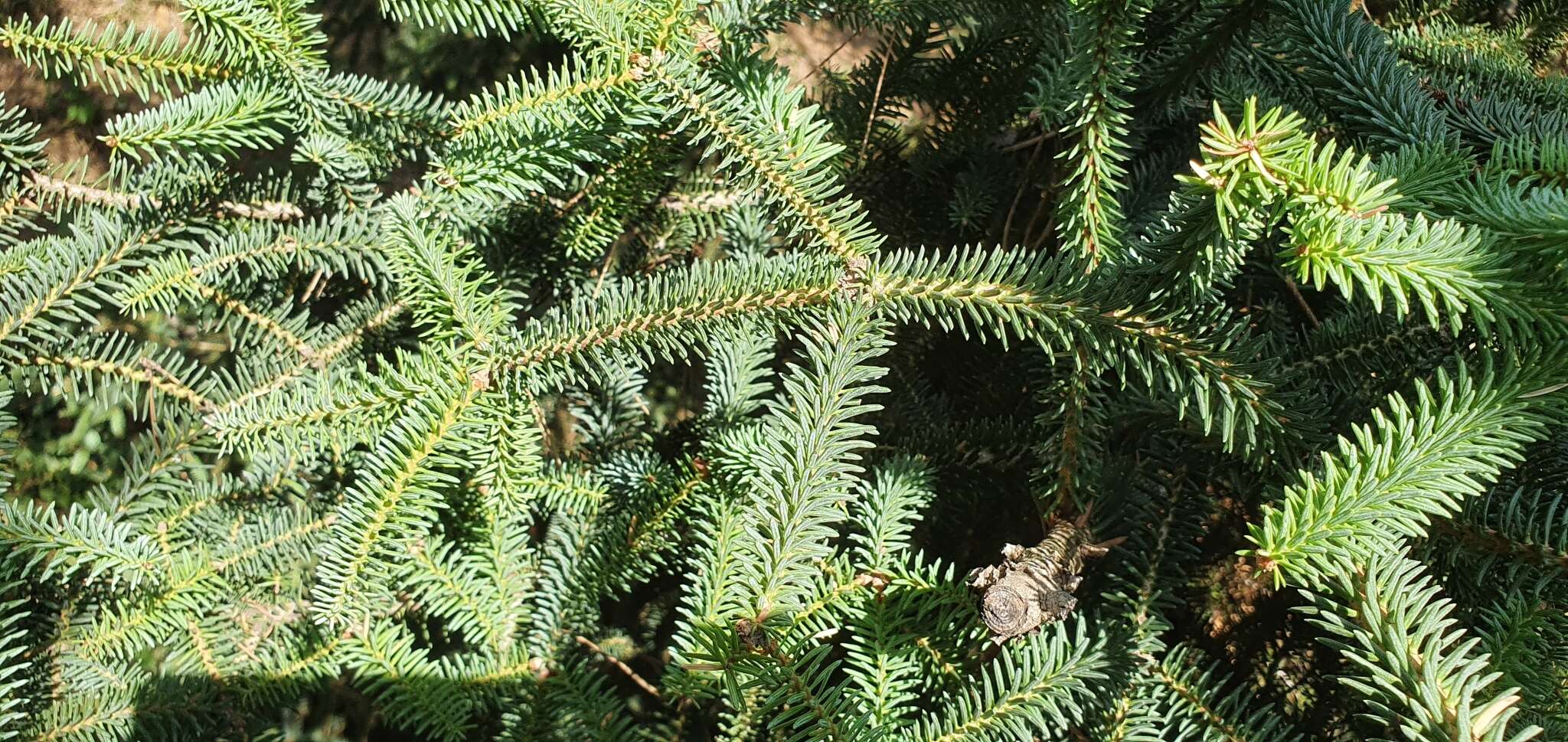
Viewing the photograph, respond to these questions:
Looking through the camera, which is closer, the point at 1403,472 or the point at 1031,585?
the point at 1403,472

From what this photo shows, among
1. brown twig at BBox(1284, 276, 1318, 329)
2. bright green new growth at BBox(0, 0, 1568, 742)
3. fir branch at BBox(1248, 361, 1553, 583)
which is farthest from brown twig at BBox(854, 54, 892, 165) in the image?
fir branch at BBox(1248, 361, 1553, 583)

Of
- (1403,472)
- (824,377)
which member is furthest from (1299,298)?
(824,377)

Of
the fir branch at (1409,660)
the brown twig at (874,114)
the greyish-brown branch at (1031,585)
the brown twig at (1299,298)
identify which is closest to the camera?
the fir branch at (1409,660)

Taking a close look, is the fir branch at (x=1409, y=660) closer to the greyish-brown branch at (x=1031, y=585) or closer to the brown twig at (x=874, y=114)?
the greyish-brown branch at (x=1031, y=585)

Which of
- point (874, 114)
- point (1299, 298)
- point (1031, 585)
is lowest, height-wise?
point (1031, 585)

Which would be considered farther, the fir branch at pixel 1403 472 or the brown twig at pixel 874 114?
the brown twig at pixel 874 114

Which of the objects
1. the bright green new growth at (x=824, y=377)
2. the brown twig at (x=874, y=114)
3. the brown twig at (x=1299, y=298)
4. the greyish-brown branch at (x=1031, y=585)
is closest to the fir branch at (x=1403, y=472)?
the bright green new growth at (x=824, y=377)

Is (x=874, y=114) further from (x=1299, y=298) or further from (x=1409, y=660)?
(x=1409, y=660)

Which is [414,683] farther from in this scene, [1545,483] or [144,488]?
[1545,483]
